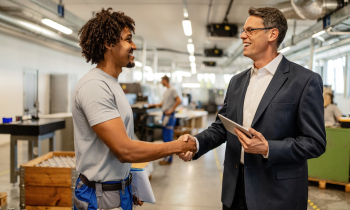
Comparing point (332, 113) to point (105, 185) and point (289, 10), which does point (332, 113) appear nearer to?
point (289, 10)

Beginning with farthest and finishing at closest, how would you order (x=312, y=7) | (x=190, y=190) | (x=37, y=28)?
1. (x=37, y=28)
2. (x=312, y=7)
3. (x=190, y=190)

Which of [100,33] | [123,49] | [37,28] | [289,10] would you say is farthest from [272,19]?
[37,28]

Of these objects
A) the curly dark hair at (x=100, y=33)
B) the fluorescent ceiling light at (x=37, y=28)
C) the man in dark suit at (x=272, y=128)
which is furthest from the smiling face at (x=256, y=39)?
the fluorescent ceiling light at (x=37, y=28)

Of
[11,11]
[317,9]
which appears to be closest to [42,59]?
[11,11]

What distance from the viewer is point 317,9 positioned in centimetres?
540

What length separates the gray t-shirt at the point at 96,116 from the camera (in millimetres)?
1254

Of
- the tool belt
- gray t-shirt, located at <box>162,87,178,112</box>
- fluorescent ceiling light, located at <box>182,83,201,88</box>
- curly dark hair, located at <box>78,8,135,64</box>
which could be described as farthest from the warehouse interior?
fluorescent ceiling light, located at <box>182,83,201,88</box>

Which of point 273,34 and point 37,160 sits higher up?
point 273,34

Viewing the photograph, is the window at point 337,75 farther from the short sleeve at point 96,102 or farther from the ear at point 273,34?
the short sleeve at point 96,102

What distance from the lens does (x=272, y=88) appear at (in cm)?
147

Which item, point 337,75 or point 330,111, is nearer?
point 330,111

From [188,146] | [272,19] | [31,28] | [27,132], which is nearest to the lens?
[272,19]

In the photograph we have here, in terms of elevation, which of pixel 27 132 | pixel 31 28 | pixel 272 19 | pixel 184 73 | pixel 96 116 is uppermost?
pixel 184 73

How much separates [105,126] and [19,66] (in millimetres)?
9321
